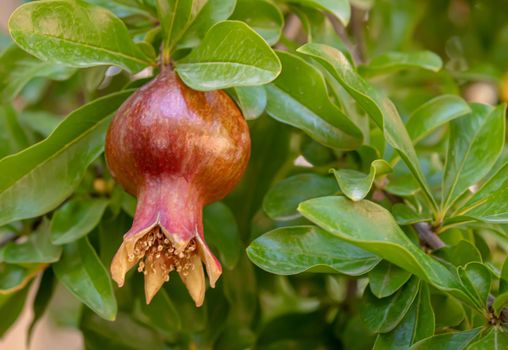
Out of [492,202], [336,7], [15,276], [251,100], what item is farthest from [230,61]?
[15,276]

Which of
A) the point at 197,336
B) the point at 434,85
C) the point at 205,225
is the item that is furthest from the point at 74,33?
the point at 434,85

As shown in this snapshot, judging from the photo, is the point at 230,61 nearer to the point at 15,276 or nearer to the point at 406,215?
the point at 406,215

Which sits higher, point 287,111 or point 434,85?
point 287,111

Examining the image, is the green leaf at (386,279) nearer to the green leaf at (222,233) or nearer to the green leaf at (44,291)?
the green leaf at (222,233)

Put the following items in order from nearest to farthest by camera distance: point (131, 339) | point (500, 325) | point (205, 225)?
1. point (500, 325)
2. point (205, 225)
3. point (131, 339)

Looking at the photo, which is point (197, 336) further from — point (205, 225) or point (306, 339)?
point (205, 225)

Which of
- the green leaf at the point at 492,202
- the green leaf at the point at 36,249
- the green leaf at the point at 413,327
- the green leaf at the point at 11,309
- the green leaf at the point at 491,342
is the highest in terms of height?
the green leaf at the point at 492,202

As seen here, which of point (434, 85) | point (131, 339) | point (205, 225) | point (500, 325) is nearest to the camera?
point (500, 325)

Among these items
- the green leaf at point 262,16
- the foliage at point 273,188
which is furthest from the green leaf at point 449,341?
the green leaf at point 262,16
